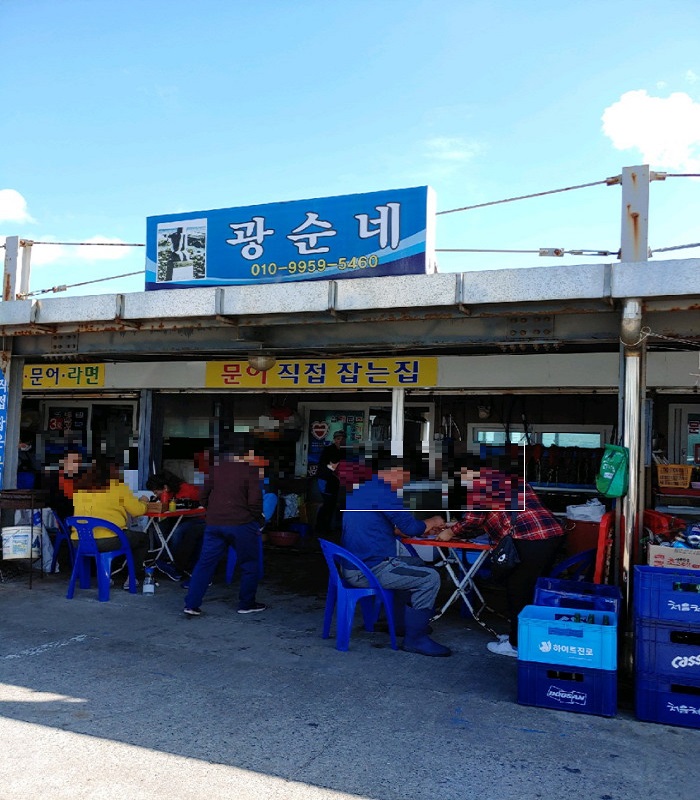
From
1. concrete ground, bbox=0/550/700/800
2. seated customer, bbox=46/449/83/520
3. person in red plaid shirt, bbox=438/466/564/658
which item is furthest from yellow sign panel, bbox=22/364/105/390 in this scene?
person in red plaid shirt, bbox=438/466/564/658

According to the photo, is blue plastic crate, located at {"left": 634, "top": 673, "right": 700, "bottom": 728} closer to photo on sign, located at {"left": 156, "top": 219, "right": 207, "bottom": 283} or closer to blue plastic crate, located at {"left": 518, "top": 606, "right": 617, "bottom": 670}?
blue plastic crate, located at {"left": 518, "top": 606, "right": 617, "bottom": 670}

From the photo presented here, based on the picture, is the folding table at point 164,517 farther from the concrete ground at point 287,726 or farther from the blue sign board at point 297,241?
the blue sign board at point 297,241

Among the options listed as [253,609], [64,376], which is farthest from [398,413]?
[64,376]

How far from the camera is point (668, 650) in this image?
4285 mm

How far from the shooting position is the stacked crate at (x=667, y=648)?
4246 millimetres

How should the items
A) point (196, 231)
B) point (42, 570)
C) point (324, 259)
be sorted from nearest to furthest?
point (324, 259)
point (196, 231)
point (42, 570)

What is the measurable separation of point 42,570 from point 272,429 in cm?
403

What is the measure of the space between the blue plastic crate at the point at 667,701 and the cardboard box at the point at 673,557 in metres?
0.91

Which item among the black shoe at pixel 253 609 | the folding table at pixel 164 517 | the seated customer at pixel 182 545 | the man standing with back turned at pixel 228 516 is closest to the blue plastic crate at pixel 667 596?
the man standing with back turned at pixel 228 516

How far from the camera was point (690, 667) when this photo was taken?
4.24 meters

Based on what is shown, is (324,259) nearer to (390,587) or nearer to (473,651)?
(390,587)

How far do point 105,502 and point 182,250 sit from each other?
8.62 ft

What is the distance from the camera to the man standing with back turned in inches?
257

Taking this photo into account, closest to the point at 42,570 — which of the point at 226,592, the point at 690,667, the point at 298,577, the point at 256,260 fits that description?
the point at 226,592
